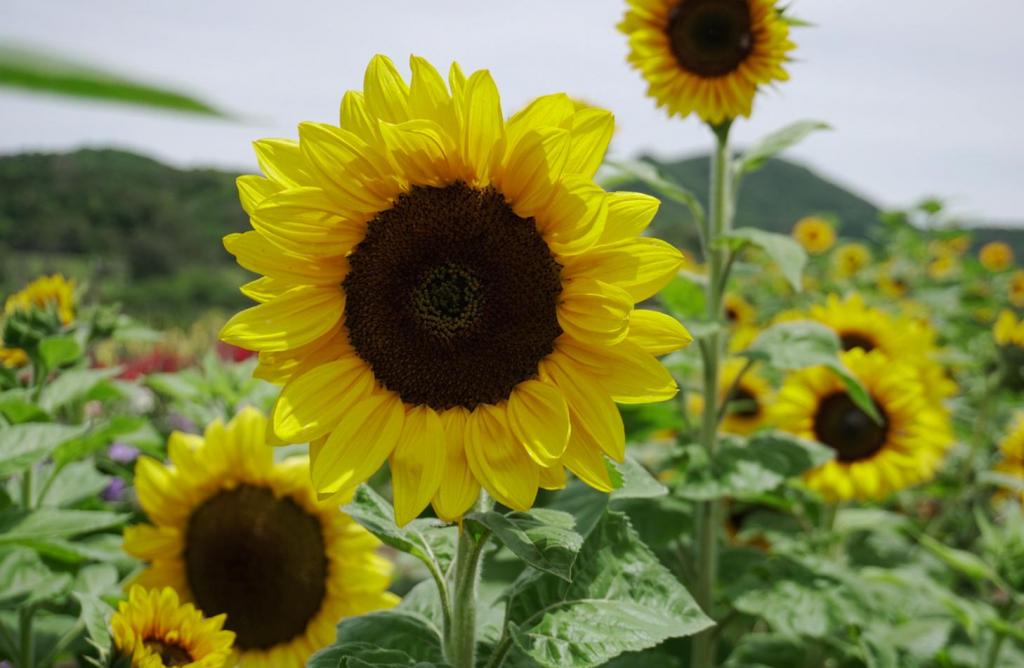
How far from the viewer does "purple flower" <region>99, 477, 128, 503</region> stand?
2.57 m

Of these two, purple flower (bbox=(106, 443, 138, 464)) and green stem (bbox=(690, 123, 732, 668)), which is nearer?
green stem (bbox=(690, 123, 732, 668))

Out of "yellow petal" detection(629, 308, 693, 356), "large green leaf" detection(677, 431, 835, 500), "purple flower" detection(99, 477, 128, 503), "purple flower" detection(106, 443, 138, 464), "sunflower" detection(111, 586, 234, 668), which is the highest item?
"yellow petal" detection(629, 308, 693, 356)

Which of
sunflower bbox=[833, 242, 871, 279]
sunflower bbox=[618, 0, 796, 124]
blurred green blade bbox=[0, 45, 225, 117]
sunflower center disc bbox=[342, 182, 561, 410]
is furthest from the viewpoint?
sunflower bbox=[833, 242, 871, 279]

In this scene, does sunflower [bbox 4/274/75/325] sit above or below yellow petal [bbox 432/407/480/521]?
below

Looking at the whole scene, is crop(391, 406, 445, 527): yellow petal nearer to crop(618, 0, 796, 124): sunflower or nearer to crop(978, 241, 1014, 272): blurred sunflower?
crop(618, 0, 796, 124): sunflower

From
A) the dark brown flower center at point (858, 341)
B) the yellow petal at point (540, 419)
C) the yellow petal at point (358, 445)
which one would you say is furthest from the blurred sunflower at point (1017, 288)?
the yellow petal at point (358, 445)

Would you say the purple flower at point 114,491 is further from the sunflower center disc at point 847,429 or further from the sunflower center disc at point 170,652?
the sunflower center disc at point 847,429

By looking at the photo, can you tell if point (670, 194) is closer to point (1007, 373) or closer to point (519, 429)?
point (519, 429)

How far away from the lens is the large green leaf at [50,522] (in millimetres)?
1520

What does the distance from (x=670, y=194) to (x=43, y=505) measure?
1634 mm

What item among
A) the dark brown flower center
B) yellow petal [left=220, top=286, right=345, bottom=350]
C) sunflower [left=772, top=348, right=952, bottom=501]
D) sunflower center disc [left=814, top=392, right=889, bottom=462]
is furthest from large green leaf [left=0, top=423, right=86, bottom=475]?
the dark brown flower center

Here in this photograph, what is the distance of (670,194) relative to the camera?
82.0 inches

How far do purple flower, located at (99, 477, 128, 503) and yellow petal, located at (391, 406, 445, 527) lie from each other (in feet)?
5.76

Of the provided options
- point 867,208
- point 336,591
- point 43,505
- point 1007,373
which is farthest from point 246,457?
point 867,208
